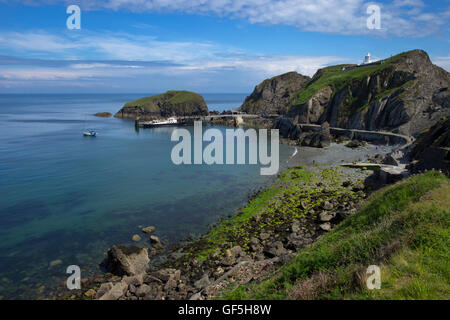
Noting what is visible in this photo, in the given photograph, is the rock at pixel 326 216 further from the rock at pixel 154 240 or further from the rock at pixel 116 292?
the rock at pixel 116 292

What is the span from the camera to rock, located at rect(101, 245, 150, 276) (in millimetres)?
19875

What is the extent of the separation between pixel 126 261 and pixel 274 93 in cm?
14765

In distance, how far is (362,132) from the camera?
246 ft

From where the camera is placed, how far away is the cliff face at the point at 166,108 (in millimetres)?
162125

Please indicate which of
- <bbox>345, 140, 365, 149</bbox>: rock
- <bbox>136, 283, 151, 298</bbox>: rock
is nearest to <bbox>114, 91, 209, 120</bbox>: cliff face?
<bbox>345, 140, 365, 149</bbox>: rock

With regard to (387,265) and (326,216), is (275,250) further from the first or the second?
(387,265)

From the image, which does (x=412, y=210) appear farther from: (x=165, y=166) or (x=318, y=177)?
(x=165, y=166)

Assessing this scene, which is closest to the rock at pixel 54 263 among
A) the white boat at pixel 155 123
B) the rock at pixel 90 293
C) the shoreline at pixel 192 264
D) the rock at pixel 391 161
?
the shoreline at pixel 192 264

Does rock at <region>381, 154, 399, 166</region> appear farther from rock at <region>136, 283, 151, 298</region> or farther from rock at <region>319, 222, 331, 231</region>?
rock at <region>136, 283, 151, 298</region>

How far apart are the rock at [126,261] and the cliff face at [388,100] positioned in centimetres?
7141

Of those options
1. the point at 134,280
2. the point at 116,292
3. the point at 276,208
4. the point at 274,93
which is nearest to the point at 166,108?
the point at 274,93

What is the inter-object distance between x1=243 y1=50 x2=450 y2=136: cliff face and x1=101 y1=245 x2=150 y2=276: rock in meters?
71.4
